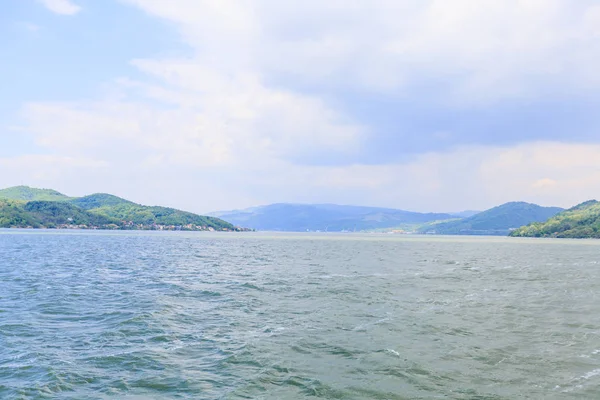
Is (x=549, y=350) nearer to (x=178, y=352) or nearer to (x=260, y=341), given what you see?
(x=260, y=341)

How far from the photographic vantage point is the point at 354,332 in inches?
1006

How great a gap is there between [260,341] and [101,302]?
55.9 ft

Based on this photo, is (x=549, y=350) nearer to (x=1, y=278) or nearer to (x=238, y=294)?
(x=238, y=294)

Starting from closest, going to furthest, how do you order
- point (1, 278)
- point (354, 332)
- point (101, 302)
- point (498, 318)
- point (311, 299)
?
point (354, 332)
point (498, 318)
point (101, 302)
point (311, 299)
point (1, 278)

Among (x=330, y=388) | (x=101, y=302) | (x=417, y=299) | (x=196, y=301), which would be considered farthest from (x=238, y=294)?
(x=330, y=388)

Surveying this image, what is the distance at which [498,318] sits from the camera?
1204 inches

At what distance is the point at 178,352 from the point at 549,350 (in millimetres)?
18575

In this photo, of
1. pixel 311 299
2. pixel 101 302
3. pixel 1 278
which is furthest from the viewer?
pixel 1 278

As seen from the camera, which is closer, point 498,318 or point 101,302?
point 498,318

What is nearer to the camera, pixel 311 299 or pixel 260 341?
pixel 260 341

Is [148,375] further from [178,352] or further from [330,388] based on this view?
[330,388]

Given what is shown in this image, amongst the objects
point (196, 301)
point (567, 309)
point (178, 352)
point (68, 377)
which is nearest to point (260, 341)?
point (178, 352)

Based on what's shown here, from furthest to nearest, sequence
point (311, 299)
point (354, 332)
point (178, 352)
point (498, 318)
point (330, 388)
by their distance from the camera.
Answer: point (311, 299), point (498, 318), point (354, 332), point (178, 352), point (330, 388)

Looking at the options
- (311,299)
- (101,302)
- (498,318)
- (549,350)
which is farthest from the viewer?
(311,299)
